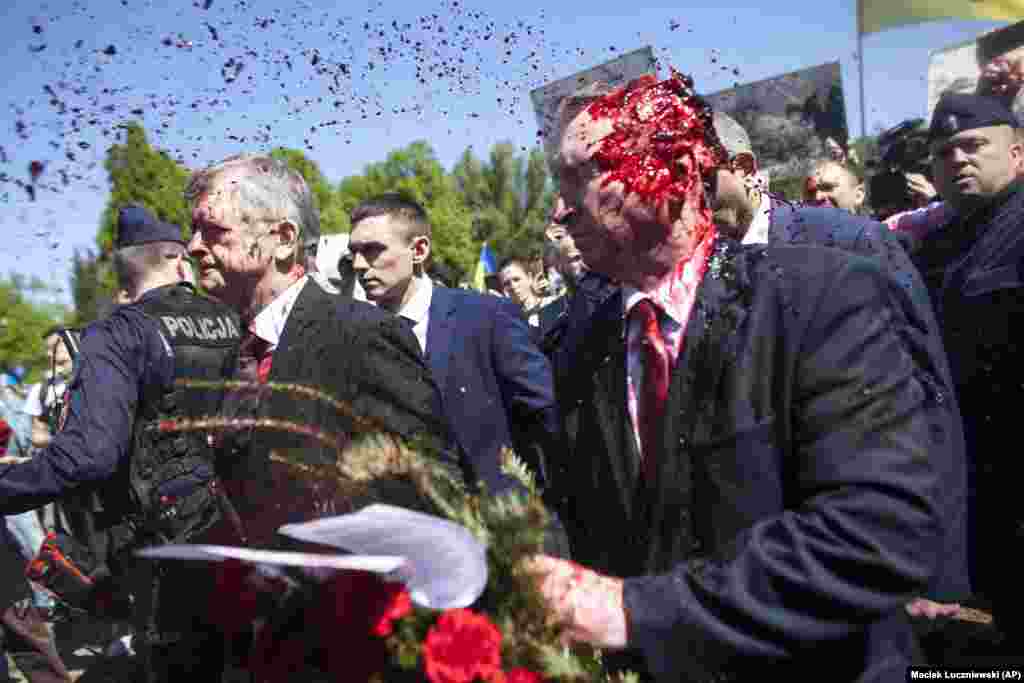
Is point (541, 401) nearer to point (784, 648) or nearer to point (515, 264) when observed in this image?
point (784, 648)

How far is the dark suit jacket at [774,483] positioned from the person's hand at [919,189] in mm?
4666

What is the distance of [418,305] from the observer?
17.7 feet

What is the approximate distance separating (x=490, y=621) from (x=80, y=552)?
3.77 meters

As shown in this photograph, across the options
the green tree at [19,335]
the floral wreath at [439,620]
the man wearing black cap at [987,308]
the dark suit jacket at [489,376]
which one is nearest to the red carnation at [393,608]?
the floral wreath at [439,620]

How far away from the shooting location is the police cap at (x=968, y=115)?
4.25 m

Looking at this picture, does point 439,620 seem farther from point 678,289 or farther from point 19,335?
point 19,335

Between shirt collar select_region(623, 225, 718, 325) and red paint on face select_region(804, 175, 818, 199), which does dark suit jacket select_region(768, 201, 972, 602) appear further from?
red paint on face select_region(804, 175, 818, 199)

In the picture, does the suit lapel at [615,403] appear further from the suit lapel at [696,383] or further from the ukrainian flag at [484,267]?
the ukrainian flag at [484,267]

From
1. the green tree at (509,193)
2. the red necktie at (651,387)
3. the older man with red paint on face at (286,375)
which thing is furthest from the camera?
the green tree at (509,193)

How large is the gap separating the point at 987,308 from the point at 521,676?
10.1 ft

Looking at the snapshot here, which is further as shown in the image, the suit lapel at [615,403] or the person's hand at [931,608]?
the person's hand at [931,608]

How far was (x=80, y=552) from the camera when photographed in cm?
466

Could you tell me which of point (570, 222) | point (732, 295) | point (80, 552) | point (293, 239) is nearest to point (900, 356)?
point (732, 295)

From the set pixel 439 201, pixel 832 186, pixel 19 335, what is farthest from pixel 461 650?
pixel 19 335
